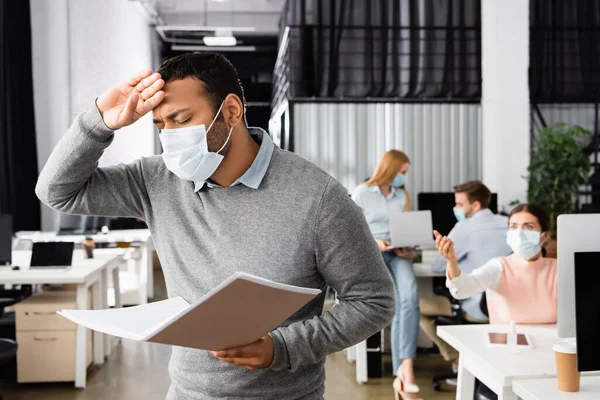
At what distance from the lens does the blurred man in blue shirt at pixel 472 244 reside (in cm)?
421

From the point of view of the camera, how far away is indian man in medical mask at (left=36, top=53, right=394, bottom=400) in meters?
1.44

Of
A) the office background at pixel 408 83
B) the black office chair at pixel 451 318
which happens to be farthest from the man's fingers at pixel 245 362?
the office background at pixel 408 83

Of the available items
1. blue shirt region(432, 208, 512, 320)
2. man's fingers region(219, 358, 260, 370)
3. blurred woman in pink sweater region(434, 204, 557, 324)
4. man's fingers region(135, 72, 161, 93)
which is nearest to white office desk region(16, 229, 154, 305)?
blue shirt region(432, 208, 512, 320)

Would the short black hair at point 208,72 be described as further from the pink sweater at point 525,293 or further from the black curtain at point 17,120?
the black curtain at point 17,120

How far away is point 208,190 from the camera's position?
61.1 inches

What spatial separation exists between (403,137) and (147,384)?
4.53 m

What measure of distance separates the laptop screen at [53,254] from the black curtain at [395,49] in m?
3.92

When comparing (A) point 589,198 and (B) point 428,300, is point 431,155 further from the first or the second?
(B) point 428,300

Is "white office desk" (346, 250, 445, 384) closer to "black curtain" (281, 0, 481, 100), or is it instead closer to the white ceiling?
"black curtain" (281, 0, 481, 100)

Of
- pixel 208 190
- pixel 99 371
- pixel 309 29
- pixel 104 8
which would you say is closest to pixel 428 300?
pixel 99 371

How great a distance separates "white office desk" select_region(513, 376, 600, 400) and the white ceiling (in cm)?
1011

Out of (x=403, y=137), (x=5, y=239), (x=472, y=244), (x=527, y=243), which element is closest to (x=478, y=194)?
(x=472, y=244)

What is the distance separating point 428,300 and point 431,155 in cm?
356

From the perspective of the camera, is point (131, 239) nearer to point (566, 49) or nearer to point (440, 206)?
point (440, 206)
